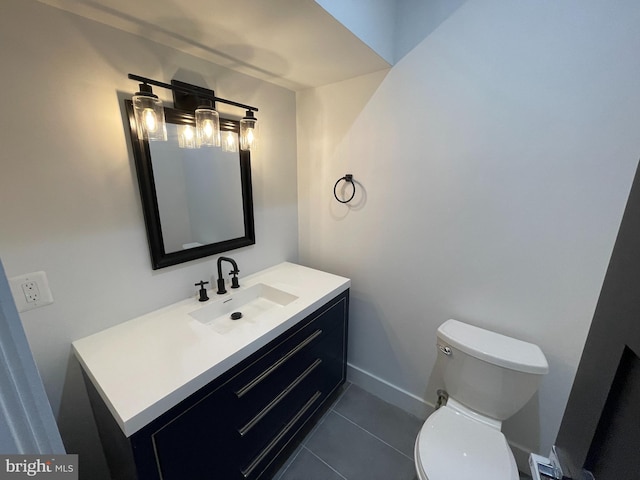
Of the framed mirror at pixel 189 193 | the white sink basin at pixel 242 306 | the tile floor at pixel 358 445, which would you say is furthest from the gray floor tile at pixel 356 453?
the framed mirror at pixel 189 193

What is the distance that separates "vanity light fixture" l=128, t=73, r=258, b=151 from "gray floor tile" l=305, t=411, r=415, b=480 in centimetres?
174

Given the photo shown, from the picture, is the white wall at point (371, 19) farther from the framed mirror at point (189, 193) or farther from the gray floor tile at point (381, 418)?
the gray floor tile at point (381, 418)

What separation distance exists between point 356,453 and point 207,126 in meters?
1.89

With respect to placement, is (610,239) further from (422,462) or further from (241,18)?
(241,18)

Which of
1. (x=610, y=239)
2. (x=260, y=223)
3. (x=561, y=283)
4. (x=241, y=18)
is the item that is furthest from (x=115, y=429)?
(x=610, y=239)

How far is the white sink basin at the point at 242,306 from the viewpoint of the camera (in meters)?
1.32

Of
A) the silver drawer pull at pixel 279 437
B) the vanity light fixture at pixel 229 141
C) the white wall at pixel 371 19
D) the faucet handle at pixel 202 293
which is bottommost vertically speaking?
the silver drawer pull at pixel 279 437

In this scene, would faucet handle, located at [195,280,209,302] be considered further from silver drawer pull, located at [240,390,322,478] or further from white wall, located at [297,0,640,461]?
white wall, located at [297,0,640,461]

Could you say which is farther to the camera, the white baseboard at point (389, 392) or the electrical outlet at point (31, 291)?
the white baseboard at point (389, 392)

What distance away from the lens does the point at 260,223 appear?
68.3 inches

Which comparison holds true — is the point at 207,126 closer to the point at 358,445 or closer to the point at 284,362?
the point at 284,362

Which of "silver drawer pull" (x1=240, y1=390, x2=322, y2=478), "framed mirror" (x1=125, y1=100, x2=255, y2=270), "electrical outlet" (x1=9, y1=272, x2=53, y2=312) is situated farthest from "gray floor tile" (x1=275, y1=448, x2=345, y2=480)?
"electrical outlet" (x1=9, y1=272, x2=53, y2=312)

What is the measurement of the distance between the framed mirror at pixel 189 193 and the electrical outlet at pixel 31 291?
1.18 ft

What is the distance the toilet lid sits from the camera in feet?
3.19
